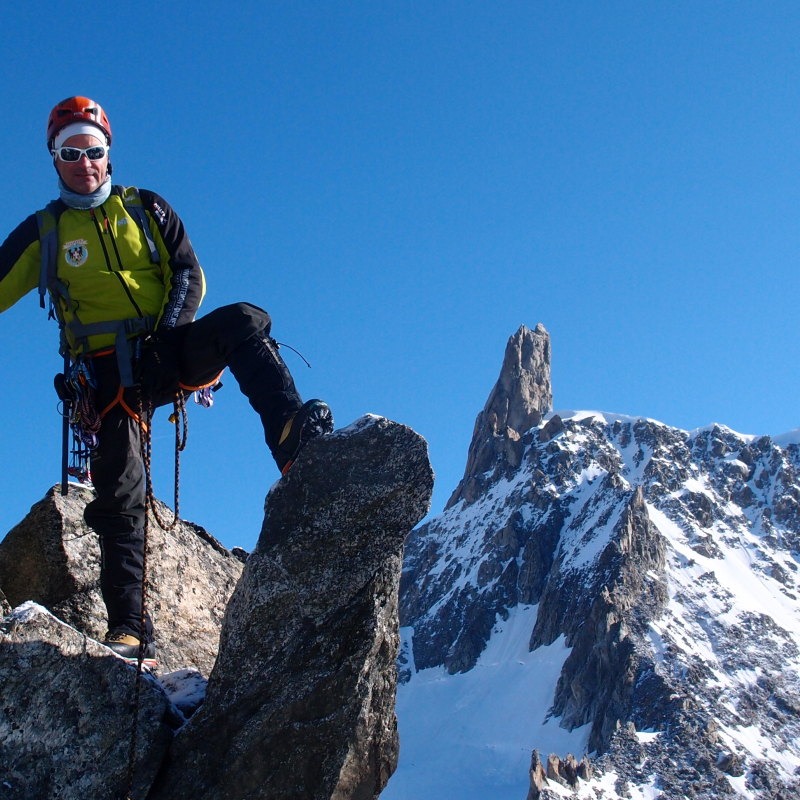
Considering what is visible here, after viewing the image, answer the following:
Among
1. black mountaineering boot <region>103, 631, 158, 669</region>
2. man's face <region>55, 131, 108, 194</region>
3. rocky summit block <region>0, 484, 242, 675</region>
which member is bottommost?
black mountaineering boot <region>103, 631, 158, 669</region>

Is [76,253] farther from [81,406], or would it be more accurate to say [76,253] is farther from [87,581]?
[87,581]

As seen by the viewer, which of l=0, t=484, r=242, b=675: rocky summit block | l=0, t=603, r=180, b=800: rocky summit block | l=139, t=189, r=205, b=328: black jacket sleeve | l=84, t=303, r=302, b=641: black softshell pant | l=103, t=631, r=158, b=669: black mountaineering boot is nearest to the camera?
l=0, t=603, r=180, b=800: rocky summit block

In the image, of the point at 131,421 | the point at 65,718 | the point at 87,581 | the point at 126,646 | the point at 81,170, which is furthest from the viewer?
the point at 87,581

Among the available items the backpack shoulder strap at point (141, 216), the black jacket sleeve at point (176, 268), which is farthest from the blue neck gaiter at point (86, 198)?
the black jacket sleeve at point (176, 268)

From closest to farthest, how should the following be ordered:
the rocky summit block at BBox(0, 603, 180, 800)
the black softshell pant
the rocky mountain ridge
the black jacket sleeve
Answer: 1. the rocky summit block at BBox(0, 603, 180, 800)
2. the rocky mountain ridge
3. the black softshell pant
4. the black jacket sleeve

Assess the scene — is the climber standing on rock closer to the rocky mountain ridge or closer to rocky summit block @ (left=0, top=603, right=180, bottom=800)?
the rocky mountain ridge

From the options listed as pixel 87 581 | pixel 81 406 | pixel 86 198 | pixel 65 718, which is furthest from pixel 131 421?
pixel 65 718

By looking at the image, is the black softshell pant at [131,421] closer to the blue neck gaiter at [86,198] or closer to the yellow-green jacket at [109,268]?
the yellow-green jacket at [109,268]

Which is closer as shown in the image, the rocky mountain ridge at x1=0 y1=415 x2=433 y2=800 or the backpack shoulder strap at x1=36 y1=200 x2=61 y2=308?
the rocky mountain ridge at x1=0 y1=415 x2=433 y2=800

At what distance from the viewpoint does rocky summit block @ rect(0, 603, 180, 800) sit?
5625mm

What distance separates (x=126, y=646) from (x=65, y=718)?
80cm

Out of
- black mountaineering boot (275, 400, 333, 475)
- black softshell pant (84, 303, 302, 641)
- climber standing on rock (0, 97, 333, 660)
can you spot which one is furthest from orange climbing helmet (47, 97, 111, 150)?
black mountaineering boot (275, 400, 333, 475)

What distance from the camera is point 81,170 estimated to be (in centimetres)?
693

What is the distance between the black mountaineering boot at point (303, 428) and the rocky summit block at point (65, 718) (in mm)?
1780
